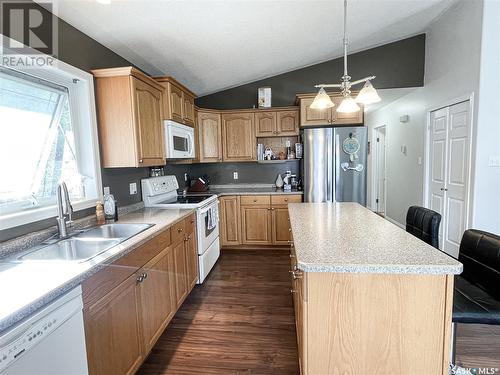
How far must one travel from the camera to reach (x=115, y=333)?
4.71ft

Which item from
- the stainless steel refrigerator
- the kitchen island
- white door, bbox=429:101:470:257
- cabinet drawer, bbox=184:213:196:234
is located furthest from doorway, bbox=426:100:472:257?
cabinet drawer, bbox=184:213:196:234

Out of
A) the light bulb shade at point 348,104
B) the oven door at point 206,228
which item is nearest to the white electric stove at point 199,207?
the oven door at point 206,228

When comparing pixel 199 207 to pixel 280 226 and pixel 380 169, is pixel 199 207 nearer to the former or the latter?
pixel 280 226

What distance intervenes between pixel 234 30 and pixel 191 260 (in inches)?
87.6

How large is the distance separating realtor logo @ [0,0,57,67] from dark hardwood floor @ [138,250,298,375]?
210 centimetres

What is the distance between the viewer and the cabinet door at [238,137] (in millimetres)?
4164

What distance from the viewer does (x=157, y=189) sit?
3.07m

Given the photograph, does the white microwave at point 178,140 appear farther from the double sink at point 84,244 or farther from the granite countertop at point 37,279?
the granite countertop at point 37,279

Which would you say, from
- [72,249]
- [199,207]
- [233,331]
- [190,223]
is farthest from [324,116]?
[72,249]

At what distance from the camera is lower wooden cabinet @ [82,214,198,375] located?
4.23ft

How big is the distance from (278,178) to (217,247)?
147 centimetres

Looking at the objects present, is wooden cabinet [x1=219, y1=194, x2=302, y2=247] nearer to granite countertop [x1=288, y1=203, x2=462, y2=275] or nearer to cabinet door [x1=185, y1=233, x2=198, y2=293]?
cabinet door [x1=185, y1=233, x2=198, y2=293]

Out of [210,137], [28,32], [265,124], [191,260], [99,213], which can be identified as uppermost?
[28,32]

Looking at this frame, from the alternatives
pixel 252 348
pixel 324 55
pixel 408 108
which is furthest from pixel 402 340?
pixel 408 108
